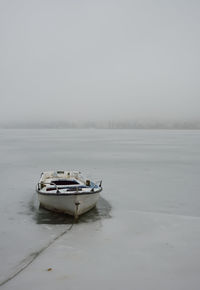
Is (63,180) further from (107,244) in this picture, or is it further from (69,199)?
(107,244)

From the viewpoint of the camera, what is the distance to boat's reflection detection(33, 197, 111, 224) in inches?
440

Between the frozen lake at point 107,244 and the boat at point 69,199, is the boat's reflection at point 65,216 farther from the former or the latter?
the boat at point 69,199

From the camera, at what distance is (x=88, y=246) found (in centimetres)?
860

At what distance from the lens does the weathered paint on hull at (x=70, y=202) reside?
1102cm

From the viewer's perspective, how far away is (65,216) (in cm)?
1158

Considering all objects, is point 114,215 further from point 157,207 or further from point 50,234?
point 50,234

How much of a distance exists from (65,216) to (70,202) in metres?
0.89

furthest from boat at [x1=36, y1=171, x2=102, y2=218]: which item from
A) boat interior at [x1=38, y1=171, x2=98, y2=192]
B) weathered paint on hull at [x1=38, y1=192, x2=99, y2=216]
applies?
boat interior at [x1=38, y1=171, x2=98, y2=192]

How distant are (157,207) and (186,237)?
3.97m

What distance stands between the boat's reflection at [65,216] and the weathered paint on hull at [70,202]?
0.24 m

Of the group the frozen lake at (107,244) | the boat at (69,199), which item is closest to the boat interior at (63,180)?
the boat at (69,199)

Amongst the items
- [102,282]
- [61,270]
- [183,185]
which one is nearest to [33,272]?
[61,270]

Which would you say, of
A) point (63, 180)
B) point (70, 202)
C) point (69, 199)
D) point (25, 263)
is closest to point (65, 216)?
point (70, 202)

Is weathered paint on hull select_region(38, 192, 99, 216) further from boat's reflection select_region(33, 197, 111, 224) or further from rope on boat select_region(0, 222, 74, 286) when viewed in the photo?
rope on boat select_region(0, 222, 74, 286)
